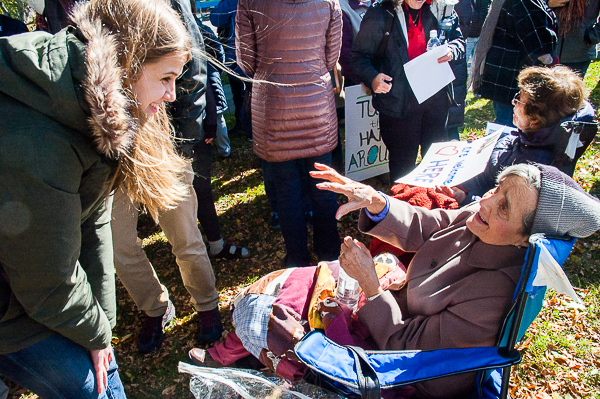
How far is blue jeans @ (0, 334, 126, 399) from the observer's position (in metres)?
1.57

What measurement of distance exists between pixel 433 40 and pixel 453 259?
2348 millimetres

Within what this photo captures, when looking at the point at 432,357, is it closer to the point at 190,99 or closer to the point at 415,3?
the point at 190,99

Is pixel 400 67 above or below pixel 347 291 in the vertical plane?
above

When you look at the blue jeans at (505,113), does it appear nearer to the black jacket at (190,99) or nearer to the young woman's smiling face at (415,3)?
the young woman's smiling face at (415,3)

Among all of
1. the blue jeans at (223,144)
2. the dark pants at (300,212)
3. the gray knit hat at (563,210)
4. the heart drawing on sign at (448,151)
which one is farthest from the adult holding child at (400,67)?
the blue jeans at (223,144)

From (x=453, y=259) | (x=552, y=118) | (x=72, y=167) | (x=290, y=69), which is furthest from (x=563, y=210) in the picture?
(x=290, y=69)

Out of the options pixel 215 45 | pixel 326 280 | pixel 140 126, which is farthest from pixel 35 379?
pixel 215 45

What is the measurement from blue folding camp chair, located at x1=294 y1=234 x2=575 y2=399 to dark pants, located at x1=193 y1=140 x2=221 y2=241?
1670mm

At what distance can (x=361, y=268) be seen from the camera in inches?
81.4

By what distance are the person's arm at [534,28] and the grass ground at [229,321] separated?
1.67m

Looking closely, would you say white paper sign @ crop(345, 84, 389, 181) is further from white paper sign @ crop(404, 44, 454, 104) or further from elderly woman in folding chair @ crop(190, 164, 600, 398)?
elderly woman in folding chair @ crop(190, 164, 600, 398)

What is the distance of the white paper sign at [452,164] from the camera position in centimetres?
267

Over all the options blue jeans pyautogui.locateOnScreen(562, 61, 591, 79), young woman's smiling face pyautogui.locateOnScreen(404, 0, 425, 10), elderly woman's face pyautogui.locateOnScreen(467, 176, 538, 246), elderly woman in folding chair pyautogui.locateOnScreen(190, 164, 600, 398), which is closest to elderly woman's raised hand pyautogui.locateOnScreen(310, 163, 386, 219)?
elderly woman in folding chair pyautogui.locateOnScreen(190, 164, 600, 398)

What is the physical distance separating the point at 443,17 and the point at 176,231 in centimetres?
296
